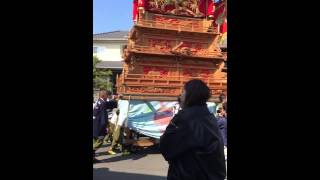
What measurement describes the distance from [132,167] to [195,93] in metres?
5.19

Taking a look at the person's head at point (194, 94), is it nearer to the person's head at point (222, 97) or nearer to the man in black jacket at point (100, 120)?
the man in black jacket at point (100, 120)

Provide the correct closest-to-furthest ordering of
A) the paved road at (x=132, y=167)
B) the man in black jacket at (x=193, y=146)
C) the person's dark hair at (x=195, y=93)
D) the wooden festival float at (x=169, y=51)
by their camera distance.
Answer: the man in black jacket at (x=193, y=146), the person's dark hair at (x=195, y=93), the paved road at (x=132, y=167), the wooden festival float at (x=169, y=51)

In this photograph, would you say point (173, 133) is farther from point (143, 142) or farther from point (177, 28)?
point (177, 28)

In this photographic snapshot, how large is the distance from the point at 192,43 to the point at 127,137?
342 centimetres

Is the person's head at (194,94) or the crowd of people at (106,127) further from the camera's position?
the crowd of people at (106,127)

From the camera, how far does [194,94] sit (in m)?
2.38

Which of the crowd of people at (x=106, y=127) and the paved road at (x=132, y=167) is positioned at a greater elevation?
the crowd of people at (x=106, y=127)

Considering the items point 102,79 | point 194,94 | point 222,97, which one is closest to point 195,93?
point 194,94

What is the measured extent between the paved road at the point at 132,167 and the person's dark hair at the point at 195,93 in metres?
4.09

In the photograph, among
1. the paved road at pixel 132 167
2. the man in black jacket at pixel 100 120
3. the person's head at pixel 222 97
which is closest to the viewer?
the paved road at pixel 132 167

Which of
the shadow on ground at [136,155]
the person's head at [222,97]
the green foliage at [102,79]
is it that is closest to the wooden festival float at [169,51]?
the person's head at [222,97]

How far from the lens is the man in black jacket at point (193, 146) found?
2.26 meters

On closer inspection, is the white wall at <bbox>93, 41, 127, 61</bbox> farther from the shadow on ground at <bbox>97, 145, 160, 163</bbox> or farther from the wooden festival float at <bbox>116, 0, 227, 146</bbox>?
the shadow on ground at <bbox>97, 145, 160, 163</bbox>

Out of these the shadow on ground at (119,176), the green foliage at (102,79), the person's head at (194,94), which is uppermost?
the green foliage at (102,79)
